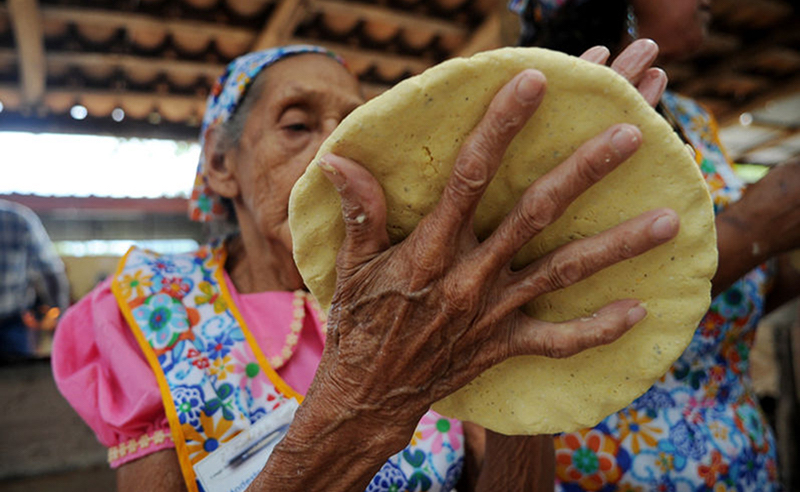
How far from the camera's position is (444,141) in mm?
841

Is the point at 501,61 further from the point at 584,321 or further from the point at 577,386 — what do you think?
the point at 577,386

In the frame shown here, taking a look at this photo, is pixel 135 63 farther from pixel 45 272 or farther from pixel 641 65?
pixel 641 65

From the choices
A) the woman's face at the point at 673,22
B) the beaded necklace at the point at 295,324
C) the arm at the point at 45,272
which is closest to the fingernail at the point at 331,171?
the beaded necklace at the point at 295,324

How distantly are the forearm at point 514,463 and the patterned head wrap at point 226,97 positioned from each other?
1.15m

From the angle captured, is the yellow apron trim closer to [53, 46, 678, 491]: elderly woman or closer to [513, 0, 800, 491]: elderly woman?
[53, 46, 678, 491]: elderly woman

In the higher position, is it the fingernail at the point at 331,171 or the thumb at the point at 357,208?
the fingernail at the point at 331,171

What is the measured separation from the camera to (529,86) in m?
0.70

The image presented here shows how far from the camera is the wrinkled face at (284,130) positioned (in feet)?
4.83

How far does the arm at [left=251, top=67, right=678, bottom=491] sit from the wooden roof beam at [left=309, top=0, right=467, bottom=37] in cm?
357

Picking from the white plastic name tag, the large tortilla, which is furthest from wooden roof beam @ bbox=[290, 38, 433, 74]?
the large tortilla

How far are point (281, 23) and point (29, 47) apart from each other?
Answer: 6.27 feet

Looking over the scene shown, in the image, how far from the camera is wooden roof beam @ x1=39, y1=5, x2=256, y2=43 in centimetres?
377

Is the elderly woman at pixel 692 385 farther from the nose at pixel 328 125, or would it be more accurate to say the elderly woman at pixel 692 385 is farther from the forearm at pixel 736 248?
the nose at pixel 328 125

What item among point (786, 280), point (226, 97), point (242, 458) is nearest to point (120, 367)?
point (242, 458)
